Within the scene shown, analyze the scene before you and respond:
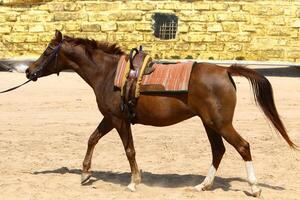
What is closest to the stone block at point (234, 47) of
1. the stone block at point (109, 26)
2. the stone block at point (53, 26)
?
the stone block at point (109, 26)

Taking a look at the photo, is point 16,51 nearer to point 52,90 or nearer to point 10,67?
point 10,67

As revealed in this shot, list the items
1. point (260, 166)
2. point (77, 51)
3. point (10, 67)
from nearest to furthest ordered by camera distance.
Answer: point (77, 51) < point (260, 166) < point (10, 67)

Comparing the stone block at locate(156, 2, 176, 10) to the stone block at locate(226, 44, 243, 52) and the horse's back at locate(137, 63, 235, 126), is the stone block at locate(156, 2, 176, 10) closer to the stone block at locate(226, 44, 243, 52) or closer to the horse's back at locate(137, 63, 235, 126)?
the stone block at locate(226, 44, 243, 52)

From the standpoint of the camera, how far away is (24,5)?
2422 centimetres

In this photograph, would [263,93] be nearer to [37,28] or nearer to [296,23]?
[296,23]

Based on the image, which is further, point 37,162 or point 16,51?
point 16,51

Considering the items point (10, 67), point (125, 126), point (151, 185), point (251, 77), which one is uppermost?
point (251, 77)

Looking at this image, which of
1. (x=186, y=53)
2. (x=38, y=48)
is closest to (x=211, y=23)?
(x=186, y=53)

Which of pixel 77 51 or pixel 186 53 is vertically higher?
pixel 77 51

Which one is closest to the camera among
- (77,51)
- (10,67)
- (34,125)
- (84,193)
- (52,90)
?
(84,193)

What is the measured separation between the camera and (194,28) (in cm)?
2375

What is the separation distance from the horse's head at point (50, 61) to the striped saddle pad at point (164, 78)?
3.08ft

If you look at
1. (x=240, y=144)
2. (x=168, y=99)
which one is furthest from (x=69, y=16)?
(x=240, y=144)

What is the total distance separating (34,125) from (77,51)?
16.7 feet
